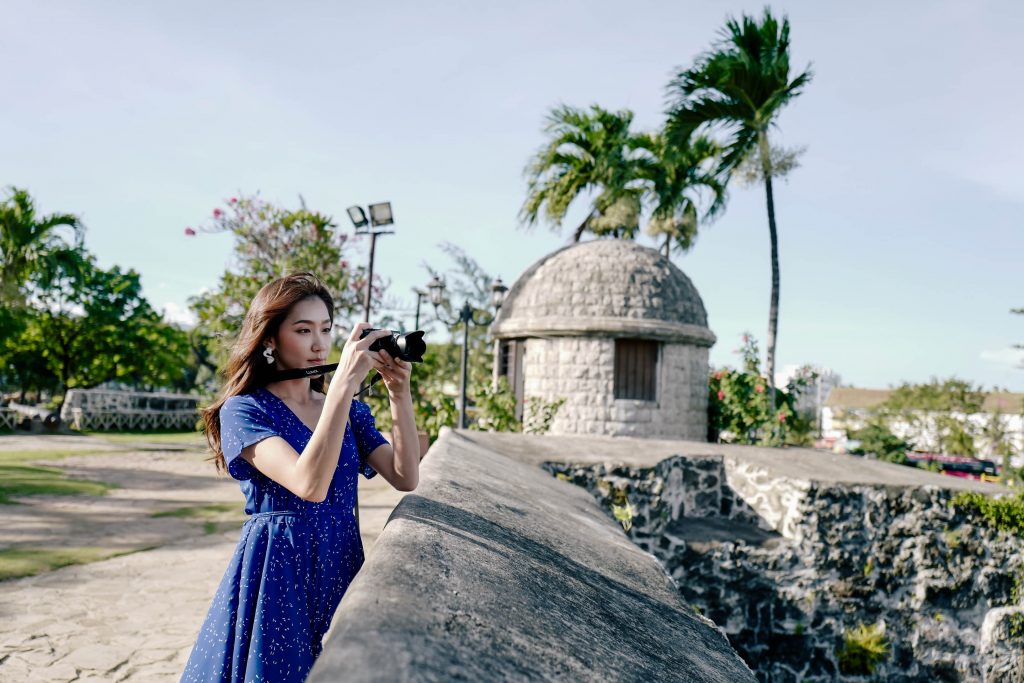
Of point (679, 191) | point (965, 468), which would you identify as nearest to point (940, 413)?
point (965, 468)

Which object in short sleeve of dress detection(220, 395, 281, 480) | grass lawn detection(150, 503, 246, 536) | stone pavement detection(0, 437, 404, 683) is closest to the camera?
short sleeve of dress detection(220, 395, 281, 480)

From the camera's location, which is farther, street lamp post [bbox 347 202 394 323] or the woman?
street lamp post [bbox 347 202 394 323]

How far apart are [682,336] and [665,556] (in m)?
6.88

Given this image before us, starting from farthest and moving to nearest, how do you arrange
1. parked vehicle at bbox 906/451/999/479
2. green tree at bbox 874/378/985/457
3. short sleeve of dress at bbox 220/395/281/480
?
green tree at bbox 874/378/985/457, parked vehicle at bbox 906/451/999/479, short sleeve of dress at bbox 220/395/281/480

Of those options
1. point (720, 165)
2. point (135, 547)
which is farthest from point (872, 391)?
point (135, 547)

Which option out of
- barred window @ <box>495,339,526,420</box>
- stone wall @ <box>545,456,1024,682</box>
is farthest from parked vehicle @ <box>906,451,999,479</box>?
stone wall @ <box>545,456,1024,682</box>

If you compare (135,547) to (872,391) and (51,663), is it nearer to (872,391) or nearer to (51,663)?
(51,663)

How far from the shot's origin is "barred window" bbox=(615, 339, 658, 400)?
533 inches

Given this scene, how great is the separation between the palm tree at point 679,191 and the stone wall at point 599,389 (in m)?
8.92

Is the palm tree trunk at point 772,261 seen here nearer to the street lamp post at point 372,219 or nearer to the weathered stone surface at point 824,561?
the weathered stone surface at point 824,561

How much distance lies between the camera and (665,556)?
757 cm

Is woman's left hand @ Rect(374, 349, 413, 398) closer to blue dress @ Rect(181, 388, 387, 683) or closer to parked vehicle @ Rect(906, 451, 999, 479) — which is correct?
blue dress @ Rect(181, 388, 387, 683)

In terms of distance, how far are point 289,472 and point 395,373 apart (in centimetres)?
53

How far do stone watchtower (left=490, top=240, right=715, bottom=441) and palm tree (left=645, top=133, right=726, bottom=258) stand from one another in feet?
25.7
